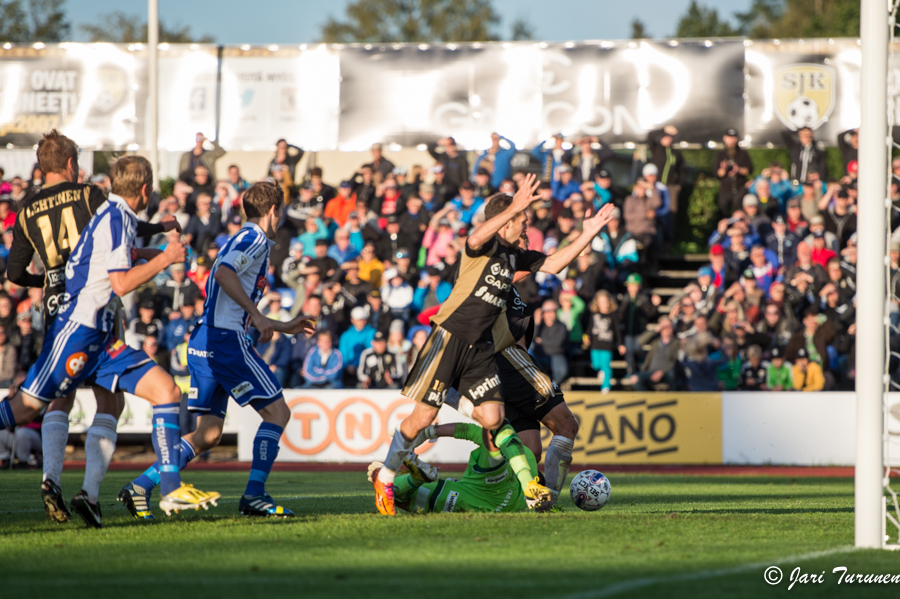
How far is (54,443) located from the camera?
6.96 m

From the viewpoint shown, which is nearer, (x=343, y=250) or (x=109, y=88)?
(x=343, y=250)

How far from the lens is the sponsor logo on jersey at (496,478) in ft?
26.0

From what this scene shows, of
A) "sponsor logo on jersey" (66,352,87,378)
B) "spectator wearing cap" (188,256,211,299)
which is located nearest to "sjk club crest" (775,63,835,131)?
"spectator wearing cap" (188,256,211,299)

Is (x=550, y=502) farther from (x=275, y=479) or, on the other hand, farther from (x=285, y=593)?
(x=275, y=479)

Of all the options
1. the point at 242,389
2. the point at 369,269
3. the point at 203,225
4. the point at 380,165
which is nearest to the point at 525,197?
the point at 242,389

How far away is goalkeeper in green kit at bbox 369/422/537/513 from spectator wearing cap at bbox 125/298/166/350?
35.7ft

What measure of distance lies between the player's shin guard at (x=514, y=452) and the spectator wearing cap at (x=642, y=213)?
507 inches

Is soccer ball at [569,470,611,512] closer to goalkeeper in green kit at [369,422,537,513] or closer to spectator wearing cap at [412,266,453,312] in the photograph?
goalkeeper in green kit at [369,422,537,513]

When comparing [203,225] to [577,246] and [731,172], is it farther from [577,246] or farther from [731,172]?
[577,246]

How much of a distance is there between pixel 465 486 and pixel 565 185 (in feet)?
43.3

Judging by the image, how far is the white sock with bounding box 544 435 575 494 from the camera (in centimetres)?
831

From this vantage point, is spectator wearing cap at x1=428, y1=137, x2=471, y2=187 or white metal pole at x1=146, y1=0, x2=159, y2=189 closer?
spectator wearing cap at x1=428, y1=137, x2=471, y2=187

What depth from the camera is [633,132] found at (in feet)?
74.3

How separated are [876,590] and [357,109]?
19.9 m
